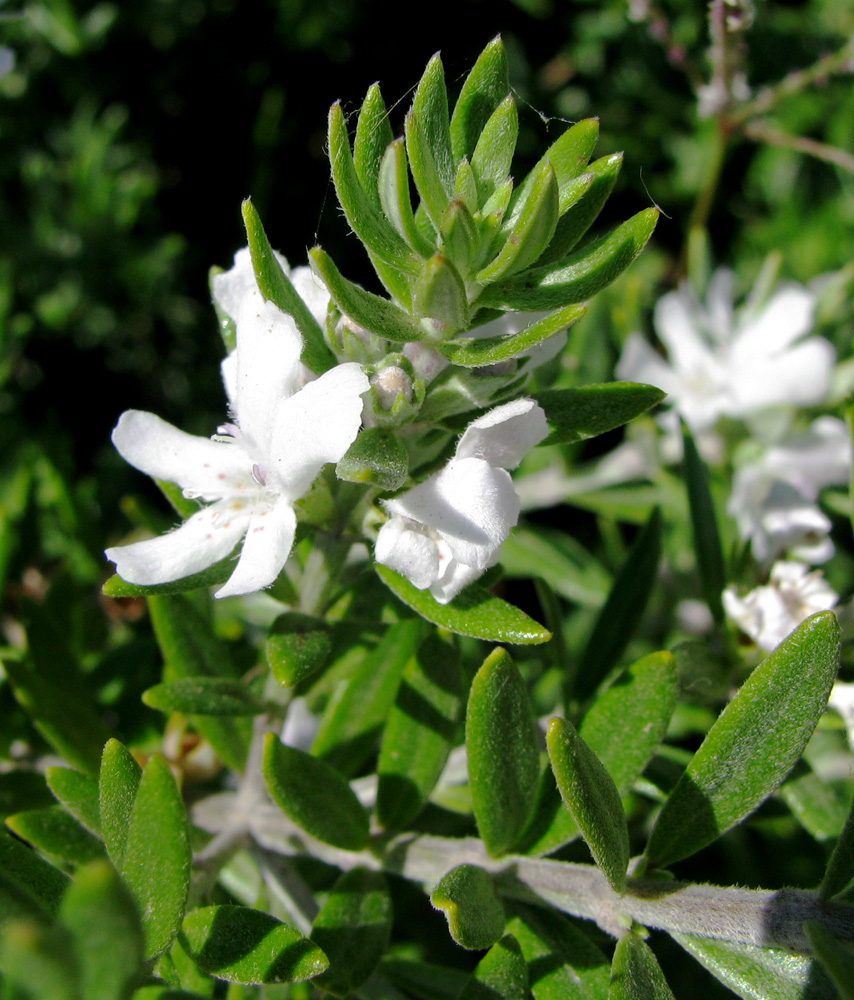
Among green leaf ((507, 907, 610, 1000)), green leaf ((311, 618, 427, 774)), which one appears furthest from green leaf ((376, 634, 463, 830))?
green leaf ((507, 907, 610, 1000))

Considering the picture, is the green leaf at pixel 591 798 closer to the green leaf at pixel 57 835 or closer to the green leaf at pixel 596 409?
the green leaf at pixel 596 409

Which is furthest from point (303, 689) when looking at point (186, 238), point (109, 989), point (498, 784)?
point (186, 238)

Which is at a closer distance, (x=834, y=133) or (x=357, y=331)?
(x=357, y=331)

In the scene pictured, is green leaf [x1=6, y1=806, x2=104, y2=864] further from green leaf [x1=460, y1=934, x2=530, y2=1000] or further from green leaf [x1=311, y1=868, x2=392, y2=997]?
green leaf [x1=460, y1=934, x2=530, y2=1000]

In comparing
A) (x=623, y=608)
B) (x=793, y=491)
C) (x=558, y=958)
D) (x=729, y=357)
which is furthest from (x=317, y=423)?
(x=729, y=357)

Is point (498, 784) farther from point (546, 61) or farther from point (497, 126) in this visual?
point (546, 61)
